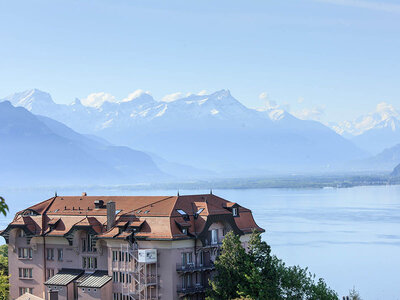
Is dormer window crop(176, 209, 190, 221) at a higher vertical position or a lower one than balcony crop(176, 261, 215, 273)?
higher

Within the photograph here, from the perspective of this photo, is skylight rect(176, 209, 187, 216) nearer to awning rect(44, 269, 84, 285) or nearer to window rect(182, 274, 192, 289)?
window rect(182, 274, 192, 289)

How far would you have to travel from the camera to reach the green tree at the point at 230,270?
53.5m

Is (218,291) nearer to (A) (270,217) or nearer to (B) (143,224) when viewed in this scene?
(B) (143,224)

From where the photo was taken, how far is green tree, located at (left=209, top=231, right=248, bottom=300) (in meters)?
53.5

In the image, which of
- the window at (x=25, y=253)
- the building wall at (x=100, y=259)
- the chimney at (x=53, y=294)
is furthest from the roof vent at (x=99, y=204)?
the chimney at (x=53, y=294)

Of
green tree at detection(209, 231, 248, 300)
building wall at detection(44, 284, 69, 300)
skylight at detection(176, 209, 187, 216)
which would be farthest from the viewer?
building wall at detection(44, 284, 69, 300)

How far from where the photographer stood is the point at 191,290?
5750cm

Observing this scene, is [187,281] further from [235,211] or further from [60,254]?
[60,254]

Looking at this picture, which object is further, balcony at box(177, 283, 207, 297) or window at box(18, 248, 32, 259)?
window at box(18, 248, 32, 259)

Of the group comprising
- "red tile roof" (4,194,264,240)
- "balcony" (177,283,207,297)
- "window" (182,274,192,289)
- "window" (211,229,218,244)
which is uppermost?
"red tile roof" (4,194,264,240)

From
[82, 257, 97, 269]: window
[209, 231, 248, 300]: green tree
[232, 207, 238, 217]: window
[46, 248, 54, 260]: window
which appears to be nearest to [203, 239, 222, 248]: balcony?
[232, 207, 238, 217]: window

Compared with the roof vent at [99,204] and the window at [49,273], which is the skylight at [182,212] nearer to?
the roof vent at [99,204]

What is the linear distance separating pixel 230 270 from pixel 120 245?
925 cm

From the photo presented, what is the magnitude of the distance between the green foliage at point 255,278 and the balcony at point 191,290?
2.45m
